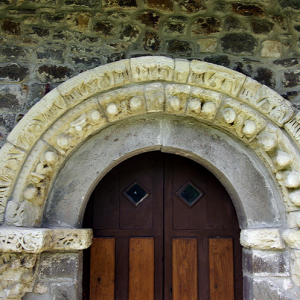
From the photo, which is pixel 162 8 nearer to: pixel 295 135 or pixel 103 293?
pixel 295 135

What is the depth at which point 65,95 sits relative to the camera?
2.53 metres

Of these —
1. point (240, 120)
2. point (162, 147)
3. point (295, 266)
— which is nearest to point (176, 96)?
point (162, 147)

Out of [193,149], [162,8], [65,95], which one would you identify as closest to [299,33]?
[162,8]

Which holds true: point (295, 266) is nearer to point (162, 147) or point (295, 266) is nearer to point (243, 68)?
point (162, 147)

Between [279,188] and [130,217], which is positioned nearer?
[279,188]

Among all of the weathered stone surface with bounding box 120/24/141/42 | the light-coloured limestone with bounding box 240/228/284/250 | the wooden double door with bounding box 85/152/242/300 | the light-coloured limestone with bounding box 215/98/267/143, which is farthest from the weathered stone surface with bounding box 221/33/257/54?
the light-coloured limestone with bounding box 240/228/284/250

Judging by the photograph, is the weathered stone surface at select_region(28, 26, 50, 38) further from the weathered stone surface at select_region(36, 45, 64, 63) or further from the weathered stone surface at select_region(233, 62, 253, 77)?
the weathered stone surface at select_region(233, 62, 253, 77)

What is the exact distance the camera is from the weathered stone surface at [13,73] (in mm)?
2725

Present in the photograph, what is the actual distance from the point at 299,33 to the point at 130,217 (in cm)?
204

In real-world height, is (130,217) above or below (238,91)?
below

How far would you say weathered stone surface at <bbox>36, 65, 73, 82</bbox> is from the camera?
2.72m

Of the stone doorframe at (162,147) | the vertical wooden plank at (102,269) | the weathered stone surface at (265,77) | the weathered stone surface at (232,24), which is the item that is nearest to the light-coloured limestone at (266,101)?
the stone doorframe at (162,147)

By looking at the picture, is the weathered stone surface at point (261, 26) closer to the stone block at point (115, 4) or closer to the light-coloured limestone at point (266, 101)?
the light-coloured limestone at point (266, 101)

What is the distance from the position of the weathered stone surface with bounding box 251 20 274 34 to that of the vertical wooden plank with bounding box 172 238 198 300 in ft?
5.84
